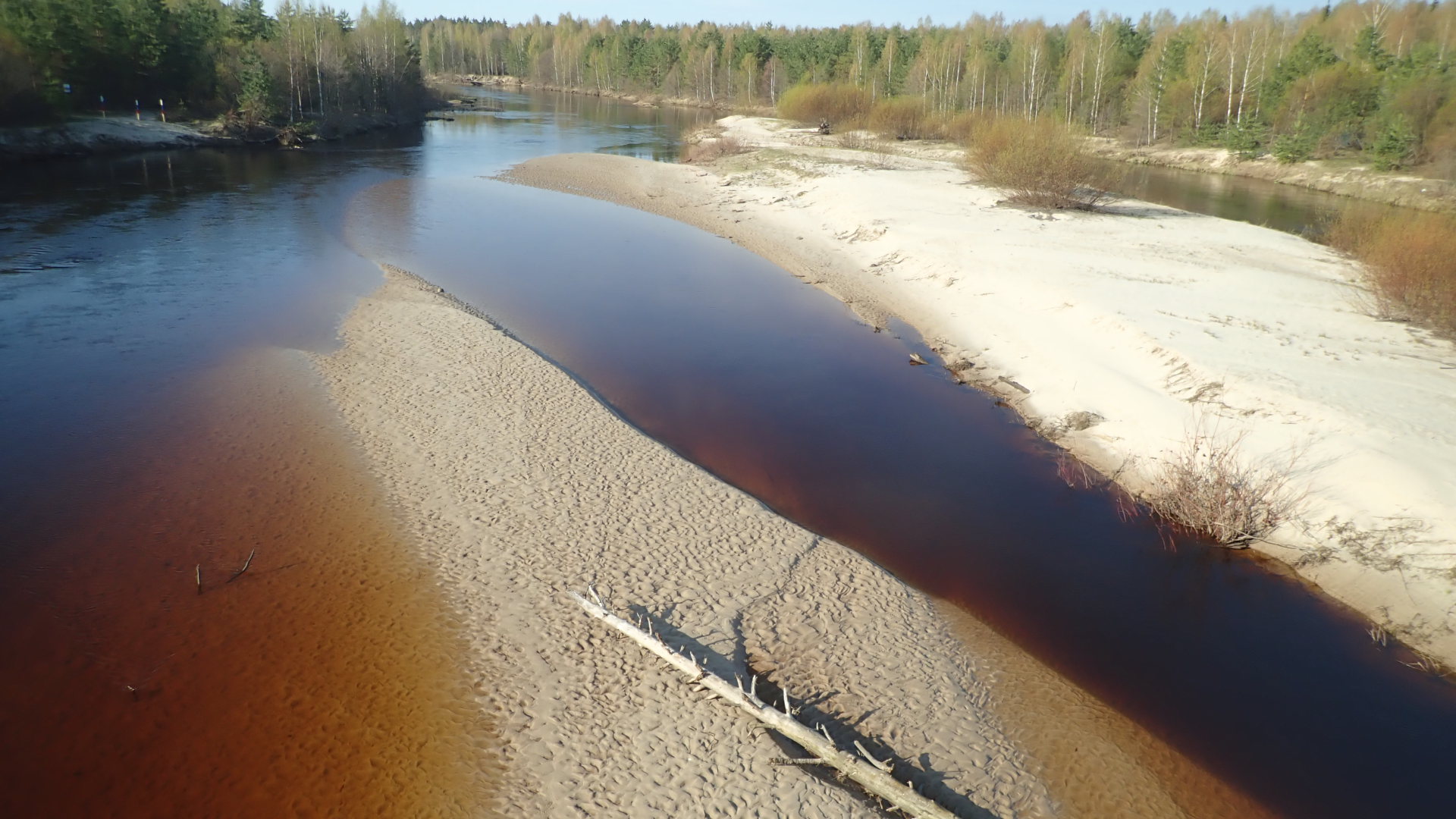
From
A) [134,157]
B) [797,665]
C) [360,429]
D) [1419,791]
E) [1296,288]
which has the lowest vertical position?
[1419,791]

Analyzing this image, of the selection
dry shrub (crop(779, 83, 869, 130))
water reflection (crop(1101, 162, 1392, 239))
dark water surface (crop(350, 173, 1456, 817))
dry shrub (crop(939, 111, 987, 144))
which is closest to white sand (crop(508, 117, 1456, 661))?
dark water surface (crop(350, 173, 1456, 817))

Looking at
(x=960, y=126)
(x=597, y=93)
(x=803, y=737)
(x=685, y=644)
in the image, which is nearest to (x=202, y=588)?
(x=685, y=644)

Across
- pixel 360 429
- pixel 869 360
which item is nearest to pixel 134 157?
pixel 360 429

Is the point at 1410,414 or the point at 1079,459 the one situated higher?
the point at 1410,414

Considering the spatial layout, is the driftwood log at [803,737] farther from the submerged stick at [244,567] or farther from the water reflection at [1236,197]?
the water reflection at [1236,197]

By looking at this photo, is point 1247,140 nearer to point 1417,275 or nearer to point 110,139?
point 1417,275

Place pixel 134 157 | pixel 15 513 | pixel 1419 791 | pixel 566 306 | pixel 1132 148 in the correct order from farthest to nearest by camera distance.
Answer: pixel 1132 148 < pixel 134 157 < pixel 566 306 < pixel 15 513 < pixel 1419 791

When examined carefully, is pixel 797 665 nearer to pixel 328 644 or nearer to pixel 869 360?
pixel 328 644
